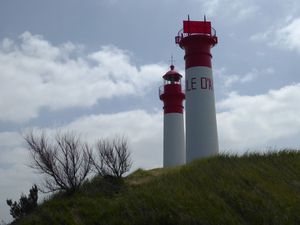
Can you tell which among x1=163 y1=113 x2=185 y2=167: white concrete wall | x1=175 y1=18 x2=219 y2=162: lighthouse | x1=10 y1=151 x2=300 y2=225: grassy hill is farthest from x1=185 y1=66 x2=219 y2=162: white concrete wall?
x1=163 y1=113 x2=185 y2=167: white concrete wall

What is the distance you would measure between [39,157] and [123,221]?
17.8ft

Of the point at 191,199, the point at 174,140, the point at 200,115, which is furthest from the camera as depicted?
the point at 174,140

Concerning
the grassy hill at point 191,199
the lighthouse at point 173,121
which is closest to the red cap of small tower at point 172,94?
the lighthouse at point 173,121

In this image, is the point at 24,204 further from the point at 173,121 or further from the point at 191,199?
the point at 173,121

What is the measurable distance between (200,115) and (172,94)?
23.4 ft

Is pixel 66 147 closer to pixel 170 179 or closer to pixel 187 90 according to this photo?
pixel 170 179

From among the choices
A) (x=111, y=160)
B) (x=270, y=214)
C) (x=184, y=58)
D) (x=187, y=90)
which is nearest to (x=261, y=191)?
(x=270, y=214)

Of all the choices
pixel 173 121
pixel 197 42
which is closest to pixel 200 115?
pixel 197 42

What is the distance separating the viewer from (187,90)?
23641mm

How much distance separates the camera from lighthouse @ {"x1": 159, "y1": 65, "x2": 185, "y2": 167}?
2925cm

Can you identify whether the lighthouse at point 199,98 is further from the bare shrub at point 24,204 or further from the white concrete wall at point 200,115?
the bare shrub at point 24,204

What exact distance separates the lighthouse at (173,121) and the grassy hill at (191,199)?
11462 millimetres

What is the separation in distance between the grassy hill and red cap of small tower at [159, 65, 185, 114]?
1245cm

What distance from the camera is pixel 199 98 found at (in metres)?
23.1
